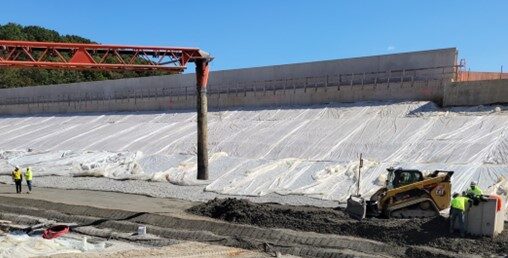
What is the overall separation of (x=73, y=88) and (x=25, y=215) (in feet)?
113

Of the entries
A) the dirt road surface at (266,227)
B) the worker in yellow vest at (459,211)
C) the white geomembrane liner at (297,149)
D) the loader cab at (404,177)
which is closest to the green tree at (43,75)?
the white geomembrane liner at (297,149)

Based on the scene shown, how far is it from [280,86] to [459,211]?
23.5m

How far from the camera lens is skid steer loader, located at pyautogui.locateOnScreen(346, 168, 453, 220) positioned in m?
13.8

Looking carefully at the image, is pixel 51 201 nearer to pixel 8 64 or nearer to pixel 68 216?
pixel 68 216

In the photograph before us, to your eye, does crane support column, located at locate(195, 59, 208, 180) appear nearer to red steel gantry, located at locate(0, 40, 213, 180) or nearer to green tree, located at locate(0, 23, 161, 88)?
red steel gantry, located at locate(0, 40, 213, 180)

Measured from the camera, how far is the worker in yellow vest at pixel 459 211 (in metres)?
11.8

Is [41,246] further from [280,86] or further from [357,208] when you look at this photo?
[280,86]

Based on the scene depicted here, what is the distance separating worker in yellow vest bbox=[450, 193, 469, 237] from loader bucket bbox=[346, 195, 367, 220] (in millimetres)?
2632

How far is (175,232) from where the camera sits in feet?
47.5

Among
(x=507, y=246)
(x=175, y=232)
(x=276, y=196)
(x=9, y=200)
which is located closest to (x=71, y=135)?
(x=9, y=200)

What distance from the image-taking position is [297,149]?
24859 millimetres

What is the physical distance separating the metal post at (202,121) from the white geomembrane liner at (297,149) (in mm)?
639

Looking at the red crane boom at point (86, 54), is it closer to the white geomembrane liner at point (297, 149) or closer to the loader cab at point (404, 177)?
the white geomembrane liner at point (297, 149)

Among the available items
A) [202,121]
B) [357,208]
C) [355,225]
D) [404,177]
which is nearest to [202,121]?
[202,121]
